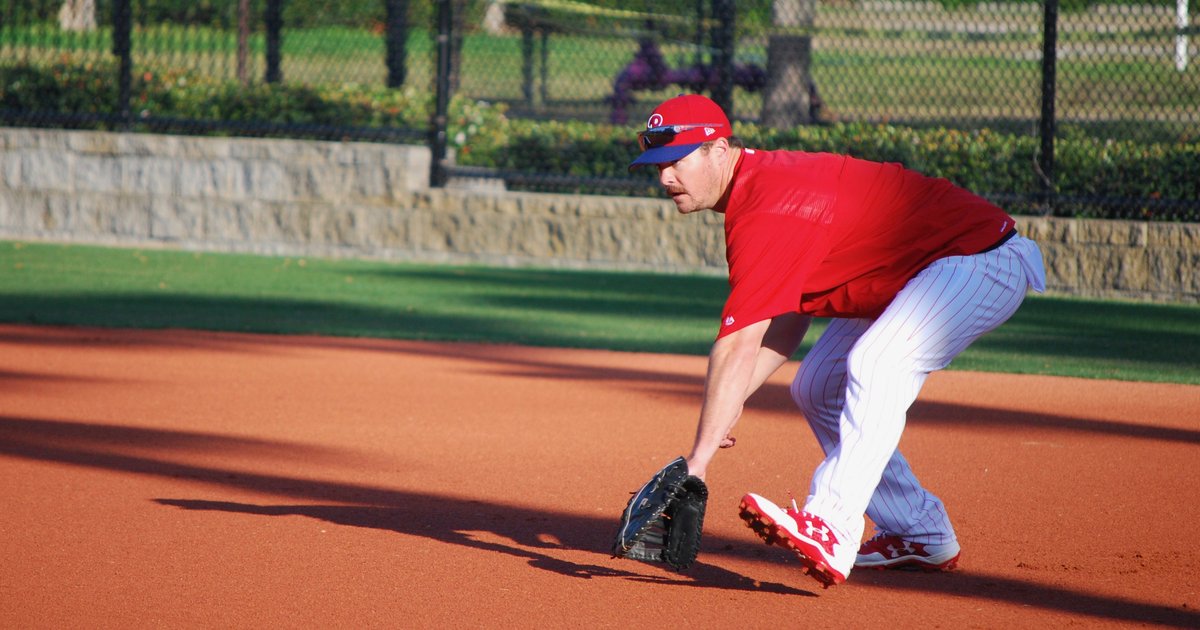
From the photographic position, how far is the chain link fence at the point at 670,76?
12359mm

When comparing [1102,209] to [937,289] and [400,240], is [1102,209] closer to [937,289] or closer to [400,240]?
[400,240]

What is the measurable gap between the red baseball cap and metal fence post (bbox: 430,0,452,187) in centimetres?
1011

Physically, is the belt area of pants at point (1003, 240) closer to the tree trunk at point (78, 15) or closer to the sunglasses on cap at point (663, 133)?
the sunglasses on cap at point (663, 133)

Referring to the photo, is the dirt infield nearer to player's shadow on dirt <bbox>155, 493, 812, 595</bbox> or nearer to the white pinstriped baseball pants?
player's shadow on dirt <bbox>155, 493, 812, 595</bbox>

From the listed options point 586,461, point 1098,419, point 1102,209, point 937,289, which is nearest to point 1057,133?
point 1102,209

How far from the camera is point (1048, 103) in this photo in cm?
1204

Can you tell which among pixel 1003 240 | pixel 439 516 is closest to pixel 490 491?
pixel 439 516

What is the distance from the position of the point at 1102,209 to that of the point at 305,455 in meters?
8.56

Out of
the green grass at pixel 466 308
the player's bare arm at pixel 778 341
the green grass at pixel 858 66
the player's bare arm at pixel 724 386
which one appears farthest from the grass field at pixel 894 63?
the player's bare arm at pixel 724 386

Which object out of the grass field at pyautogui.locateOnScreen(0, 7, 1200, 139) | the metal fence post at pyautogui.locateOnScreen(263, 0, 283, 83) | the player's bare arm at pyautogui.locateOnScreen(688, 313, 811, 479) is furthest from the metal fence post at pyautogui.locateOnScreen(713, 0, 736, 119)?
the player's bare arm at pyautogui.locateOnScreen(688, 313, 811, 479)

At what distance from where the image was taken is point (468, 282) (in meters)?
12.5

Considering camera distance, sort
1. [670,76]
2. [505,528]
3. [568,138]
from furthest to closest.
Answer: [670,76], [568,138], [505,528]

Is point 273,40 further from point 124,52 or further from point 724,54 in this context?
point 724,54

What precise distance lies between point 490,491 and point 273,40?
38.5 feet
